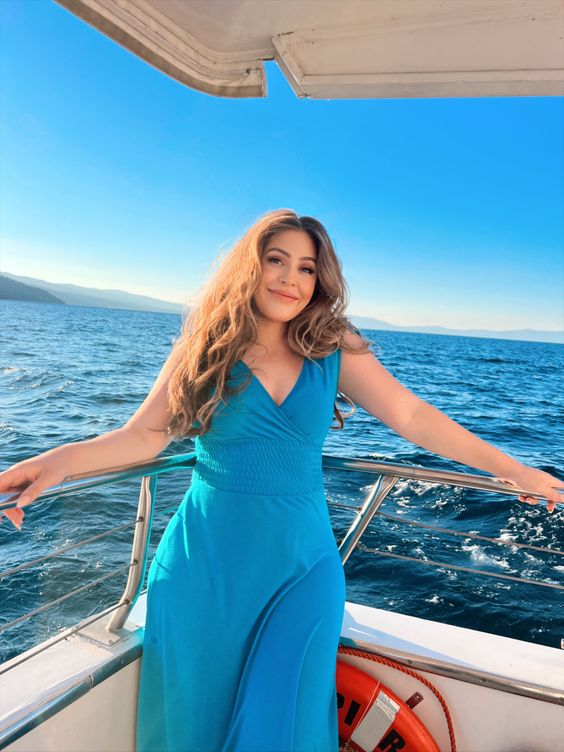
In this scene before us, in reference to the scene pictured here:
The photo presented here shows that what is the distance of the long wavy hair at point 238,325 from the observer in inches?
64.5

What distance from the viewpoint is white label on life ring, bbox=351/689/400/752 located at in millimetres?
1668

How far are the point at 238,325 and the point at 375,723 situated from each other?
1.24 metres

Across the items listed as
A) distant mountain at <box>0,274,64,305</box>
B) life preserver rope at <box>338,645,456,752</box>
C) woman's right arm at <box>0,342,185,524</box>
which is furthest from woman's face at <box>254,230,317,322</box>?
distant mountain at <box>0,274,64,305</box>

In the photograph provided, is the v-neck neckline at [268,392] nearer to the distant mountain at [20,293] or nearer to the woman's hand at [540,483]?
the woman's hand at [540,483]

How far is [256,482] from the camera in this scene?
5.10 ft

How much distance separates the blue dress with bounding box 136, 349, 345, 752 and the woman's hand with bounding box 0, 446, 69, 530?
0.37 m

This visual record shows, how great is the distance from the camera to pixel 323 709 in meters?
1.44

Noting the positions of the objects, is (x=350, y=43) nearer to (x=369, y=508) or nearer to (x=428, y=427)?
(x=428, y=427)

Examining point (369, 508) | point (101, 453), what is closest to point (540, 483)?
point (369, 508)

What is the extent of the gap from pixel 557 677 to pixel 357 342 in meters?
1.15

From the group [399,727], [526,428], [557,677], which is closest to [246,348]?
[399,727]

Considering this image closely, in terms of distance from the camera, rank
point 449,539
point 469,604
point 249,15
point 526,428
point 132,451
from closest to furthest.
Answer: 1. point 249,15
2. point 132,451
3. point 469,604
4. point 449,539
5. point 526,428

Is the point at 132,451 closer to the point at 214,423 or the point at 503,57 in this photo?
the point at 214,423

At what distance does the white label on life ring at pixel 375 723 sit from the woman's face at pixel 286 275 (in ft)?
3.90
